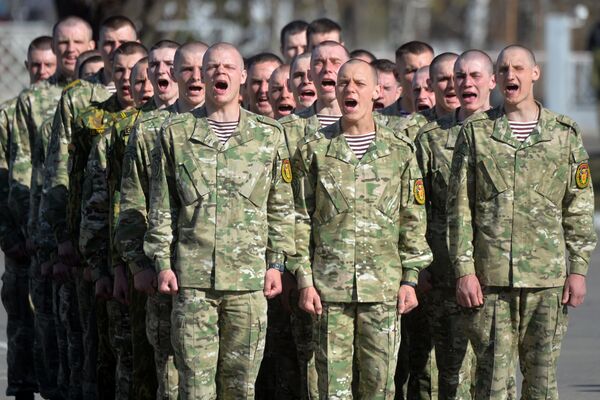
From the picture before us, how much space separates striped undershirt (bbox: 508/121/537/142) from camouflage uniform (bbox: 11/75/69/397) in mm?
3122

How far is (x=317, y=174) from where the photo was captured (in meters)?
9.12

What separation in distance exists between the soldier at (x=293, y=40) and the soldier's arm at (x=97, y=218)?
11.1 feet

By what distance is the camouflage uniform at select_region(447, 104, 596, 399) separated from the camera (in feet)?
29.8

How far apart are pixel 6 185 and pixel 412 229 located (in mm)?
3836

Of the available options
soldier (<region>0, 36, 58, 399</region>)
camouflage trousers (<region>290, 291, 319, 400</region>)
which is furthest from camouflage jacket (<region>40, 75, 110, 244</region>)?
camouflage trousers (<region>290, 291, 319, 400</region>)

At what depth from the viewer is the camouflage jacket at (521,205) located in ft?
→ 29.8

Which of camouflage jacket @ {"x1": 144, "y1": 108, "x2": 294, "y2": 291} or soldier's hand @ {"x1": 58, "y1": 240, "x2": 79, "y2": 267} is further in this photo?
soldier's hand @ {"x1": 58, "y1": 240, "x2": 79, "y2": 267}

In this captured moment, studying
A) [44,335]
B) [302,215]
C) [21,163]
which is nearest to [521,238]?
[302,215]

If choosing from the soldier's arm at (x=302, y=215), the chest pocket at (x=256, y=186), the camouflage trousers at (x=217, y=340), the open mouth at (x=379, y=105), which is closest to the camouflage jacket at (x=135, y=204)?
the camouflage trousers at (x=217, y=340)

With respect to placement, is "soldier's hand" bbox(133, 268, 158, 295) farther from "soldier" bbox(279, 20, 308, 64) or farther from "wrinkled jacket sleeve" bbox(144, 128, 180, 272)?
"soldier" bbox(279, 20, 308, 64)

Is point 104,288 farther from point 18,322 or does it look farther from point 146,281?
point 18,322

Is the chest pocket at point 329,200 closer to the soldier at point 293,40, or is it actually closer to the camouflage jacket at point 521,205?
the camouflage jacket at point 521,205

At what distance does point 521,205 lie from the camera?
911 cm

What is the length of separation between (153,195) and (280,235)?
0.66m
